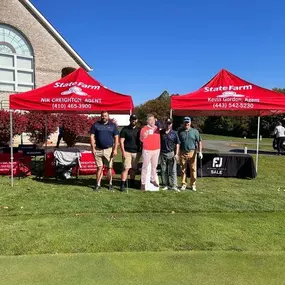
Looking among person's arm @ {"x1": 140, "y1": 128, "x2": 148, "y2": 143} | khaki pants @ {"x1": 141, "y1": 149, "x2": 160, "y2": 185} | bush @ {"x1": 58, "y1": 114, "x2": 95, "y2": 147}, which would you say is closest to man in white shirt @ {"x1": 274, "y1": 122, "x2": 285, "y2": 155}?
bush @ {"x1": 58, "y1": 114, "x2": 95, "y2": 147}

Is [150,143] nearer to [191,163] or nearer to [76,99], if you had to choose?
[191,163]

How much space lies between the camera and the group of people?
327 inches

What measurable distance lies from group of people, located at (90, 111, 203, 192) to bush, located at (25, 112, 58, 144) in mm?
10448

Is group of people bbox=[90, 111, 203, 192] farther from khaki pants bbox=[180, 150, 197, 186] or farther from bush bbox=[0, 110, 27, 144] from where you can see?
bush bbox=[0, 110, 27, 144]

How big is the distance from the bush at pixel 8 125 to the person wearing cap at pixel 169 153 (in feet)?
37.7

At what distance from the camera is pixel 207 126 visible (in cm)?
4925

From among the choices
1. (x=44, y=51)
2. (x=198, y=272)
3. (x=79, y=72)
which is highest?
(x=44, y=51)

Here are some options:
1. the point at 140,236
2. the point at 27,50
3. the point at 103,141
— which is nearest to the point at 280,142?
the point at 103,141

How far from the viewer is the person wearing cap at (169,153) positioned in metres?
8.48

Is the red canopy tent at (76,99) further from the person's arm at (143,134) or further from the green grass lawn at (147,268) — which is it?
the green grass lawn at (147,268)

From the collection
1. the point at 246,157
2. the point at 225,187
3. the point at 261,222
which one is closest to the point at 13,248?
the point at 261,222

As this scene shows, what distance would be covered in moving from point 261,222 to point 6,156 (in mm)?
7539

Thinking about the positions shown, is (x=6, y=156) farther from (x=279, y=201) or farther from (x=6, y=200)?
(x=279, y=201)

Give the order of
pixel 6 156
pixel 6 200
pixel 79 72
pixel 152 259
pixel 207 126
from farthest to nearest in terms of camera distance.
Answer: pixel 207 126 → pixel 6 156 → pixel 79 72 → pixel 6 200 → pixel 152 259
